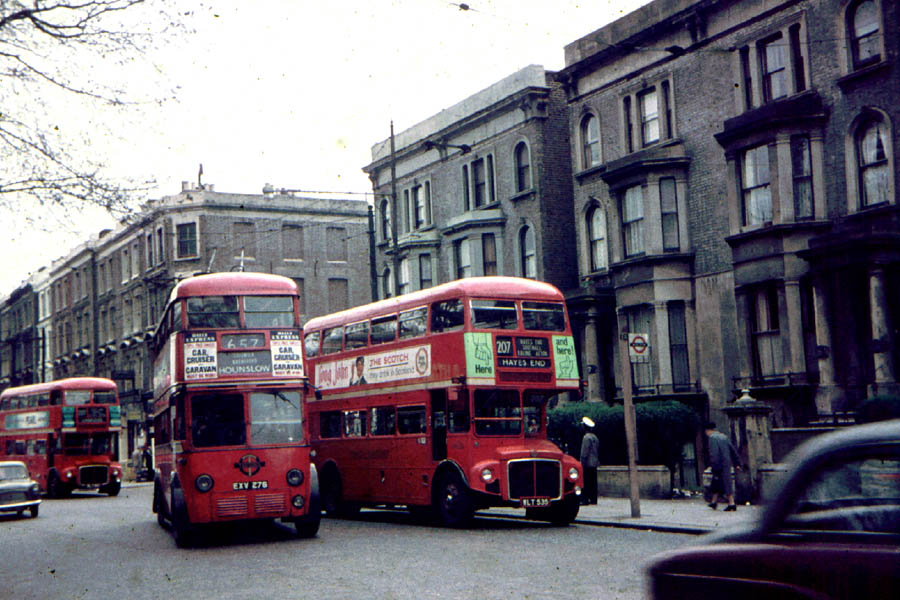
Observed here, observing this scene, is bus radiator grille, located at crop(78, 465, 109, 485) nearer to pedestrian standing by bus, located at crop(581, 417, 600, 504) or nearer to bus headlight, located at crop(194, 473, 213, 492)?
pedestrian standing by bus, located at crop(581, 417, 600, 504)

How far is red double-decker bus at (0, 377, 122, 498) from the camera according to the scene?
39156mm

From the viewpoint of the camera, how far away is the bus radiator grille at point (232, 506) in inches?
678

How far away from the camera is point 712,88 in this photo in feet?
90.1

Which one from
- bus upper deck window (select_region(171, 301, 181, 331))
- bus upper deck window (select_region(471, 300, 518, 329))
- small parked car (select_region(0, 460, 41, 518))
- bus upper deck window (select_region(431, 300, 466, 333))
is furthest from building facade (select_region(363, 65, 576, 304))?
bus upper deck window (select_region(171, 301, 181, 331))

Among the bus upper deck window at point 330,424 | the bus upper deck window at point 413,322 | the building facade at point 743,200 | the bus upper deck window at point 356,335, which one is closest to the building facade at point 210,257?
the building facade at point 743,200

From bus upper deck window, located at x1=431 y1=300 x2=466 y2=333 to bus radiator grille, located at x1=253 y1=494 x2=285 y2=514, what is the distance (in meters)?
4.08

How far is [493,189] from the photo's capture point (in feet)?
120

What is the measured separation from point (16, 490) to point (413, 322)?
13.1 metres

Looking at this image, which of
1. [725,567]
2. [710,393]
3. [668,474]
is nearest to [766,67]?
[710,393]

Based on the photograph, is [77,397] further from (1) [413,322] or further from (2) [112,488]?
(1) [413,322]

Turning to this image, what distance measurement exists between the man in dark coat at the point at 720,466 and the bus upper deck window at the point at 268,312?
295 inches

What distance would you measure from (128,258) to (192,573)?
53951mm

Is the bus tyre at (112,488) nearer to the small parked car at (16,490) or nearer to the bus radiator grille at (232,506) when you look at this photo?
the small parked car at (16,490)

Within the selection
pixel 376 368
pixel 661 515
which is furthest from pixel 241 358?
pixel 661 515
